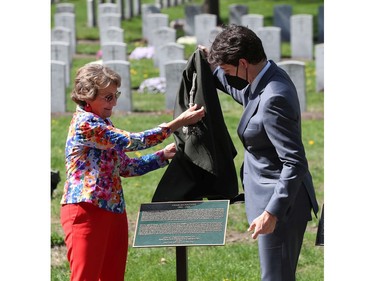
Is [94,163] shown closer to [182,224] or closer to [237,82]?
[182,224]

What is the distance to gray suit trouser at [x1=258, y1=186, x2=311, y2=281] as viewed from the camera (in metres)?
6.01

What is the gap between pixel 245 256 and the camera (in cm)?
882

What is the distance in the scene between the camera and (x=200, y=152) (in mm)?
6633

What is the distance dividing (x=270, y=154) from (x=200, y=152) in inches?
29.2

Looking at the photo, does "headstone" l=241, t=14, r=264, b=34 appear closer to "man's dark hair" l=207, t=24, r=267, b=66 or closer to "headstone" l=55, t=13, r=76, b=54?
"headstone" l=55, t=13, r=76, b=54

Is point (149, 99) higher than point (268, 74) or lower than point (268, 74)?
lower

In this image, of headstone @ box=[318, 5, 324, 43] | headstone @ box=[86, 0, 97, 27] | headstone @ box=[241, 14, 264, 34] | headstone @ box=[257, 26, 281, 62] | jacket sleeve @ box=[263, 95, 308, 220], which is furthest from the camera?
headstone @ box=[86, 0, 97, 27]

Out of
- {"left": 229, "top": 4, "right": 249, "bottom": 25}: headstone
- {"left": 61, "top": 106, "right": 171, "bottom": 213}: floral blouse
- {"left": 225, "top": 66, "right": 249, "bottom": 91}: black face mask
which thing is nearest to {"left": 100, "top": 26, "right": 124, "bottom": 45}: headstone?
{"left": 229, "top": 4, "right": 249, "bottom": 25}: headstone

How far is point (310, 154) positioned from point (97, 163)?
6437 millimetres

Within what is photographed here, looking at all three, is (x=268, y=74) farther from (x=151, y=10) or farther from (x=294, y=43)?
(x=151, y=10)

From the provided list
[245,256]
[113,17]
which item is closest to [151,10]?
[113,17]

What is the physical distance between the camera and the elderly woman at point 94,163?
20.7ft

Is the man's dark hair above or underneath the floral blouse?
above

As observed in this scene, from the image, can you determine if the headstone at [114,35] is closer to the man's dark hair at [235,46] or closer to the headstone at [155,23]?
the headstone at [155,23]
